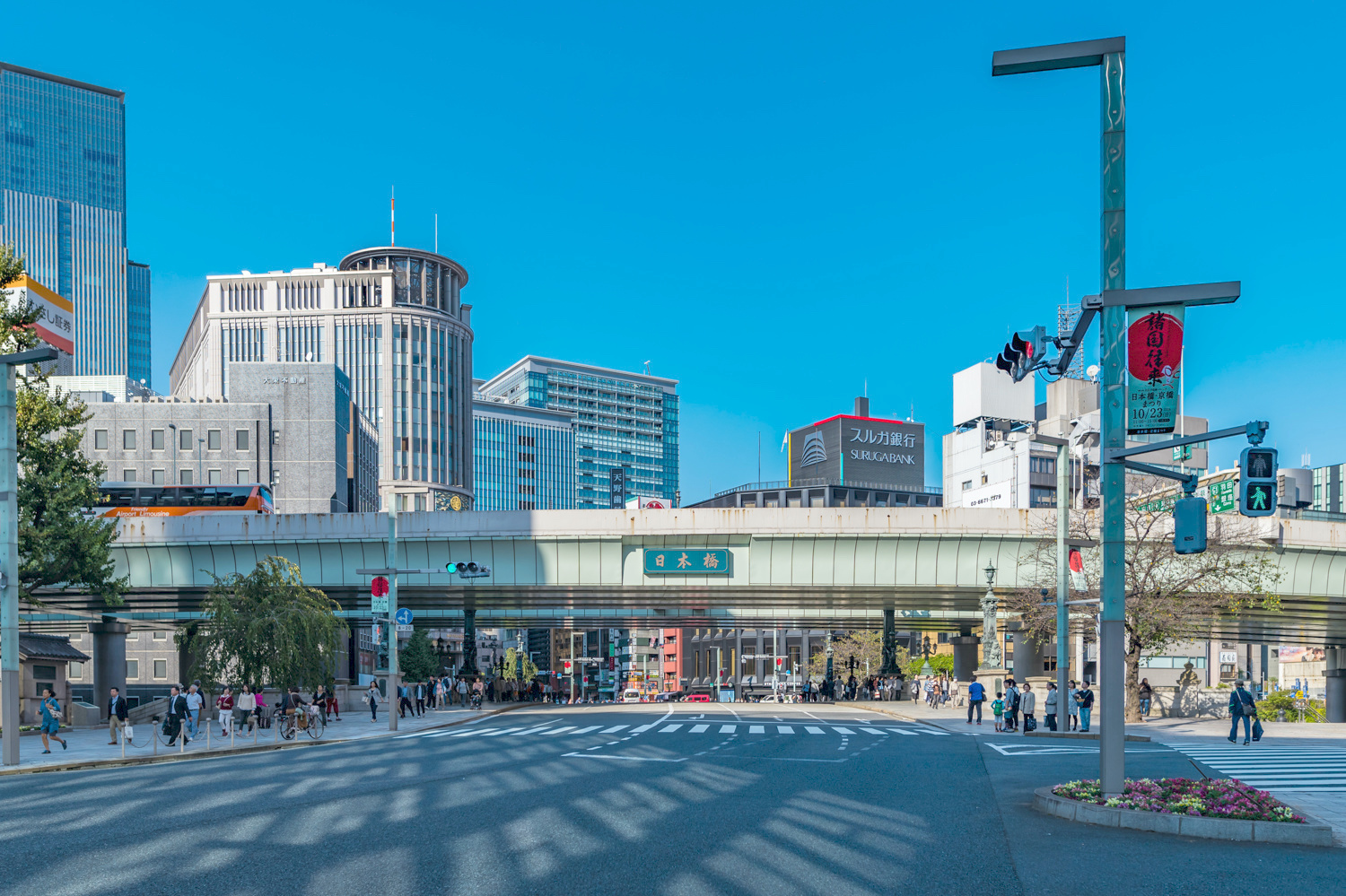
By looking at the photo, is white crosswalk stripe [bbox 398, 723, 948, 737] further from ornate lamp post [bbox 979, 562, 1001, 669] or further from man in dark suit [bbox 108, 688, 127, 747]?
ornate lamp post [bbox 979, 562, 1001, 669]

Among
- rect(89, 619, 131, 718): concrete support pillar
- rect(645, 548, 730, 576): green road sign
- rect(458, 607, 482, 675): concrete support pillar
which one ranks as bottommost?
rect(458, 607, 482, 675): concrete support pillar

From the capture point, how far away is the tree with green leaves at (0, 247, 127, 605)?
34562 mm

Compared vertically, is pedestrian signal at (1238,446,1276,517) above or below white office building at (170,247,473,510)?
below

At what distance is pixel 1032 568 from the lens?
49594 millimetres

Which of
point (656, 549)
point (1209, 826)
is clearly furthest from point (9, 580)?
point (656, 549)

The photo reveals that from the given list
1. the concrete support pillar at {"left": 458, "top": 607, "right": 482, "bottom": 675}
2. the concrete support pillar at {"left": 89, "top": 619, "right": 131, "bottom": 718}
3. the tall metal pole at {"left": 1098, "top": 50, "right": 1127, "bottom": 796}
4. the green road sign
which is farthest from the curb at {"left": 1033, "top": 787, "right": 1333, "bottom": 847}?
the concrete support pillar at {"left": 458, "top": 607, "right": 482, "bottom": 675}

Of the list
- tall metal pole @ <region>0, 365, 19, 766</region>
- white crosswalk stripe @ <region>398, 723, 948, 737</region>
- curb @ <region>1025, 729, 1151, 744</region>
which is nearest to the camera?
tall metal pole @ <region>0, 365, 19, 766</region>

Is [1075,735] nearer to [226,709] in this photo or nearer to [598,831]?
[598,831]

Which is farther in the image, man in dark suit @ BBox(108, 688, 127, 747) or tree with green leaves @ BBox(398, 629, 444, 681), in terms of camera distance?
tree with green leaves @ BBox(398, 629, 444, 681)

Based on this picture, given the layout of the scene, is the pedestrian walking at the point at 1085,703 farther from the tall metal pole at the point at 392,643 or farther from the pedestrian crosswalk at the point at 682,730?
the tall metal pole at the point at 392,643

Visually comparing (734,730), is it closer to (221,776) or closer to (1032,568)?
(221,776)

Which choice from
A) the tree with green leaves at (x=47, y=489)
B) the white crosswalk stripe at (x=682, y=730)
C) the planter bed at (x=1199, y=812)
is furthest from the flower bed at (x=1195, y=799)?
the tree with green leaves at (x=47, y=489)

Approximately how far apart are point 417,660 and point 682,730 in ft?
269

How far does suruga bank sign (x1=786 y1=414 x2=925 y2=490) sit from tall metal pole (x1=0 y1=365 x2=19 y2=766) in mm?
158936
